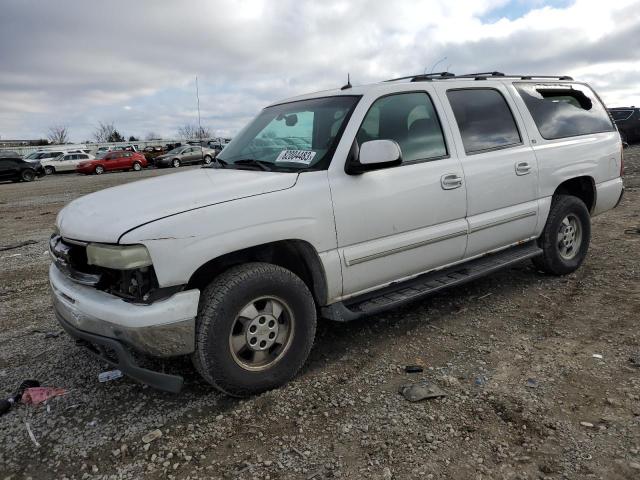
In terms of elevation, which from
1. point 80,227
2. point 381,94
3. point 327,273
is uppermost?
point 381,94

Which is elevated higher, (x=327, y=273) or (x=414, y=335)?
(x=327, y=273)

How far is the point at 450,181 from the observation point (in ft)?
12.2

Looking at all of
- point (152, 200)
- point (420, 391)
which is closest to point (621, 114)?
point (420, 391)

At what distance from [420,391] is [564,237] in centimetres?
276

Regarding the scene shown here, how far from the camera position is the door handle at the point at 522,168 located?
4.22 metres

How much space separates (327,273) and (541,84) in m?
3.13

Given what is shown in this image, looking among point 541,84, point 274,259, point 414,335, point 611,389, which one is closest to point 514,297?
point 414,335

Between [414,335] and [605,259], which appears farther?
[605,259]

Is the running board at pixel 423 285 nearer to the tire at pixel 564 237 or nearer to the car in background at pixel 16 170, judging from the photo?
the tire at pixel 564 237

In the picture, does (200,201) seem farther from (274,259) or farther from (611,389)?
(611,389)

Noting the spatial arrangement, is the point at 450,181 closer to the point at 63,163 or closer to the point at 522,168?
the point at 522,168

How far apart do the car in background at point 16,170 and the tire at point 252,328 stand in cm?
2813

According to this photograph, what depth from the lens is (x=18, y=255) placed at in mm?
7246

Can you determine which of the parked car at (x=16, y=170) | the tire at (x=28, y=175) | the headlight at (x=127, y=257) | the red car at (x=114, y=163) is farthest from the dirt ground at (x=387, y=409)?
the red car at (x=114, y=163)
